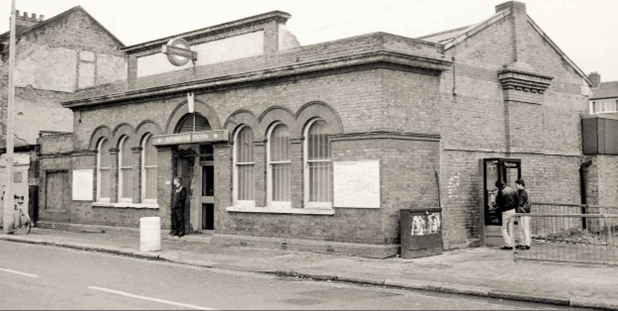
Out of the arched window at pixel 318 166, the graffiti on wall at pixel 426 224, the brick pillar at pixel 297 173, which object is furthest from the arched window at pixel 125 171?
the graffiti on wall at pixel 426 224

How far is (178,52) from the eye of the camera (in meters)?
18.6

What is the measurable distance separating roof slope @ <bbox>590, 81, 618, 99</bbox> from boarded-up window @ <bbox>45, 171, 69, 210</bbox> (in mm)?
61451

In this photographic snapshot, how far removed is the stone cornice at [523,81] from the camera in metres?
17.3

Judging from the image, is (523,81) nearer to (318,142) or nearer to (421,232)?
Result: (421,232)

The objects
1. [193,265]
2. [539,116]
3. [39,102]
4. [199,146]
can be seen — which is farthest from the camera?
[39,102]

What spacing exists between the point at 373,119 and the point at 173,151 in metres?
7.76

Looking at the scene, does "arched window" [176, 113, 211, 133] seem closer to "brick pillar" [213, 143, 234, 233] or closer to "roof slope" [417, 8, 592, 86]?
"brick pillar" [213, 143, 234, 233]

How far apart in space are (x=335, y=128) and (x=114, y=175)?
988 cm

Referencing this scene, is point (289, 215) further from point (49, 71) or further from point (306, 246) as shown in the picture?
point (49, 71)

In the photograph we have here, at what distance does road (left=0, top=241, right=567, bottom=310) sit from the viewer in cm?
889

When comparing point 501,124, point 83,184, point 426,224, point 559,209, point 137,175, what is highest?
point 501,124

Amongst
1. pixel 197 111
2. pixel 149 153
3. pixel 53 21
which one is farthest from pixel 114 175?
pixel 53 21

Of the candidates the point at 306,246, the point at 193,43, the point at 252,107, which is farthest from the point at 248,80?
the point at 306,246

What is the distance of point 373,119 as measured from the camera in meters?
14.4
